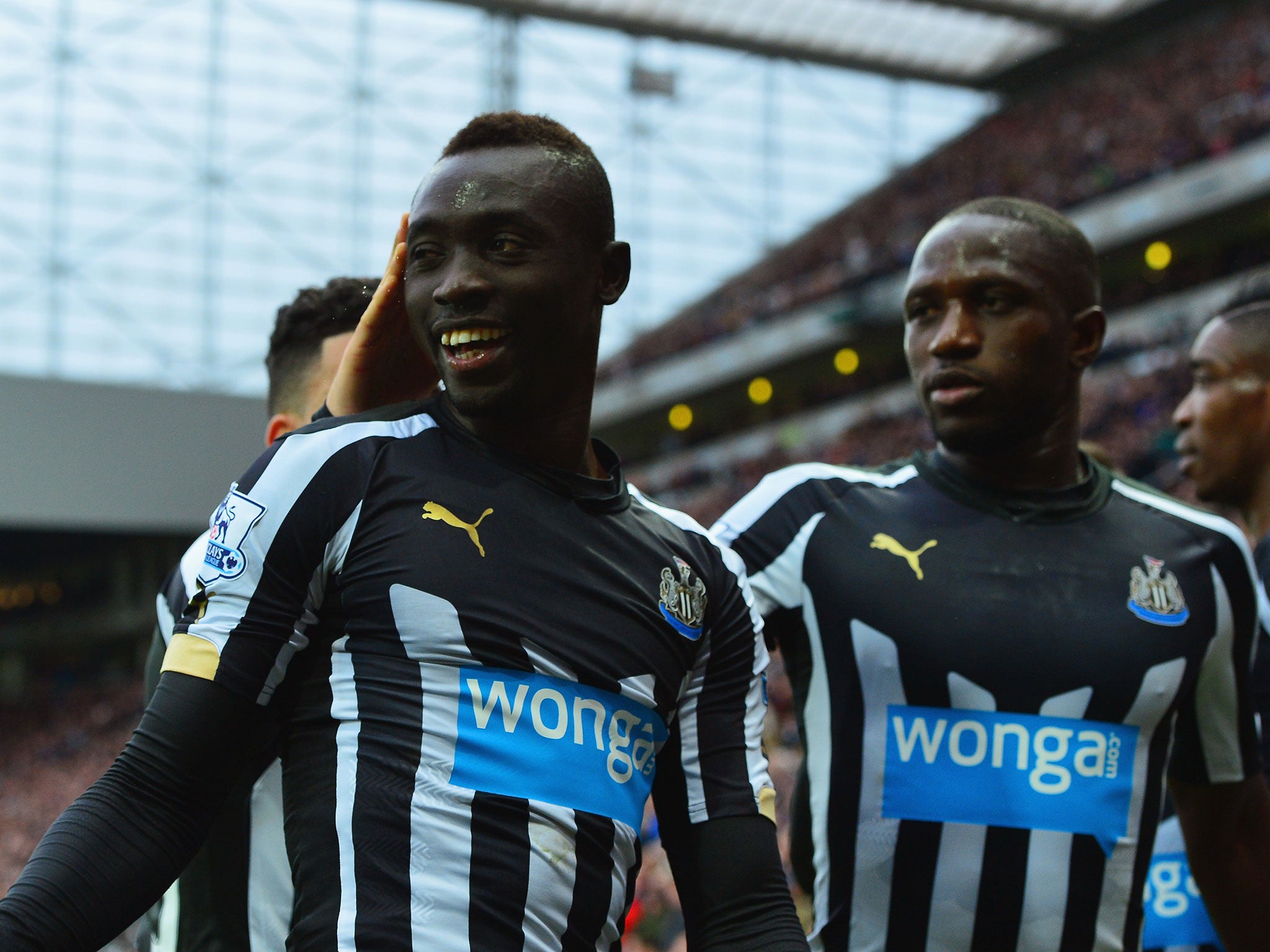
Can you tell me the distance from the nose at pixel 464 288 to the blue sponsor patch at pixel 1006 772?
1254 mm

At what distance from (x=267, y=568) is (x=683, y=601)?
0.62 meters

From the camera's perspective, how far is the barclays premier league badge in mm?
1866

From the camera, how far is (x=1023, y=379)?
2.85 metres

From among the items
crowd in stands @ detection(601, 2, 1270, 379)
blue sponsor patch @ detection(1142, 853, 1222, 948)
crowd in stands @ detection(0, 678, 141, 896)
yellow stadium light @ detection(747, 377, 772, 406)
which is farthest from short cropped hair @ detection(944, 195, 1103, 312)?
yellow stadium light @ detection(747, 377, 772, 406)

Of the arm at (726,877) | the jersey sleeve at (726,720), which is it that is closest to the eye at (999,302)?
the jersey sleeve at (726,720)

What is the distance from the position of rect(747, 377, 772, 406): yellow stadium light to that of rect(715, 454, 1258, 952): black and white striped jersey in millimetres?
27489

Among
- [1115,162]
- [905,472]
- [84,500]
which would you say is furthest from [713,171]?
[905,472]

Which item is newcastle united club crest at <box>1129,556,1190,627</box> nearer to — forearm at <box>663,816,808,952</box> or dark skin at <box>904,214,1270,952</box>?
dark skin at <box>904,214,1270,952</box>

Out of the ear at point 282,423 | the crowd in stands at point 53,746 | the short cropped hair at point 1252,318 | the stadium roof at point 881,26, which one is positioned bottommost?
the crowd in stands at point 53,746

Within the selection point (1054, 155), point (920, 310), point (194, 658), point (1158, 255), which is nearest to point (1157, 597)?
point (920, 310)

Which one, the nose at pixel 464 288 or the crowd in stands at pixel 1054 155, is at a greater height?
the crowd in stands at pixel 1054 155

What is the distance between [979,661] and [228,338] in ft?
94.4

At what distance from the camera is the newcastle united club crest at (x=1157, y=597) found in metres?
2.82

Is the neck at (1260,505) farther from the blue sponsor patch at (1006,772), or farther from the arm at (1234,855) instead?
the blue sponsor patch at (1006,772)
